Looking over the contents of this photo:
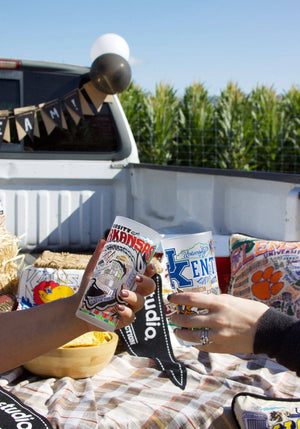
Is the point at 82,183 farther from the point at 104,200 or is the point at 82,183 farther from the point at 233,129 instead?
the point at 233,129

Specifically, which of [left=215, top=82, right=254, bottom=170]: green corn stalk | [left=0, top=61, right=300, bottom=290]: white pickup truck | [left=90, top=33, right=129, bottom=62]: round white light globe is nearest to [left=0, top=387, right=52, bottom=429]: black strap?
[left=0, top=61, right=300, bottom=290]: white pickup truck

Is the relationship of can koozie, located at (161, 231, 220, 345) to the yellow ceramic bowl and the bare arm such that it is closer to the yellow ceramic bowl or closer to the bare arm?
the bare arm

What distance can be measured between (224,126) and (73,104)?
10603mm

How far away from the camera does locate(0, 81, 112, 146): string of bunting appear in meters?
3.28

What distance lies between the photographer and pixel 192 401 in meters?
1.71

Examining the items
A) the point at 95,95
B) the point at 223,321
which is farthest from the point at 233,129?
the point at 223,321

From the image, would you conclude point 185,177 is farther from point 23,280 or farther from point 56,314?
point 56,314

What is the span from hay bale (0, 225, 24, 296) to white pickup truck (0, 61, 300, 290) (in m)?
0.71

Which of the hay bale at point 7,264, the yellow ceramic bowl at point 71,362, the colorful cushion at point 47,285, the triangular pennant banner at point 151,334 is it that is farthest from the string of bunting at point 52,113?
the yellow ceramic bowl at point 71,362

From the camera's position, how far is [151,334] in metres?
2.23

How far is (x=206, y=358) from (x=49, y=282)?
89 cm

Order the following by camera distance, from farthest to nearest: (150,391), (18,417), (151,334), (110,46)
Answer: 1. (110,46)
2. (151,334)
3. (150,391)
4. (18,417)

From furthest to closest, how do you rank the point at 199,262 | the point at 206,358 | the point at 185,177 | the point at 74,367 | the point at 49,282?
the point at 185,177
the point at 49,282
the point at 206,358
the point at 74,367
the point at 199,262

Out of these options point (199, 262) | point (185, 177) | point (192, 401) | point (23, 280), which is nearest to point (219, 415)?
point (192, 401)
